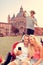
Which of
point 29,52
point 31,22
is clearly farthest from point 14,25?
point 29,52

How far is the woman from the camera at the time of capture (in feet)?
4.79

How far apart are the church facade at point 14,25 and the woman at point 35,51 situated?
0.13m

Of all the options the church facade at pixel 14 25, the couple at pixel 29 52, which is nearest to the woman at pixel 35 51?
the couple at pixel 29 52

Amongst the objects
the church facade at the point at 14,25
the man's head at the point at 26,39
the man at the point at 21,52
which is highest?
the church facade at the point at 14,25

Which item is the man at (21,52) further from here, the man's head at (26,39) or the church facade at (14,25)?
the church facade at (14,25)

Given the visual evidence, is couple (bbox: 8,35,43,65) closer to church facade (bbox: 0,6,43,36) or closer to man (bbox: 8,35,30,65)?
man (bbox: 8,35,30,65)

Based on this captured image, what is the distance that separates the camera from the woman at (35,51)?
1.46 m

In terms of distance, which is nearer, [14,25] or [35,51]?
[35,51]

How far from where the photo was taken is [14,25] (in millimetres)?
1592

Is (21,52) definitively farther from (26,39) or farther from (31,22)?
(31,22)

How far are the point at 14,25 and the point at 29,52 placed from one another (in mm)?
305

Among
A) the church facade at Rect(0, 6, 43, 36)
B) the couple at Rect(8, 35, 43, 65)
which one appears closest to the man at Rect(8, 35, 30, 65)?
the couple at Rect(8, 35, 43, 65)

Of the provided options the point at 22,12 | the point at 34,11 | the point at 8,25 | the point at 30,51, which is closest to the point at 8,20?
the point at 8,25

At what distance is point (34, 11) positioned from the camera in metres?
1.54
